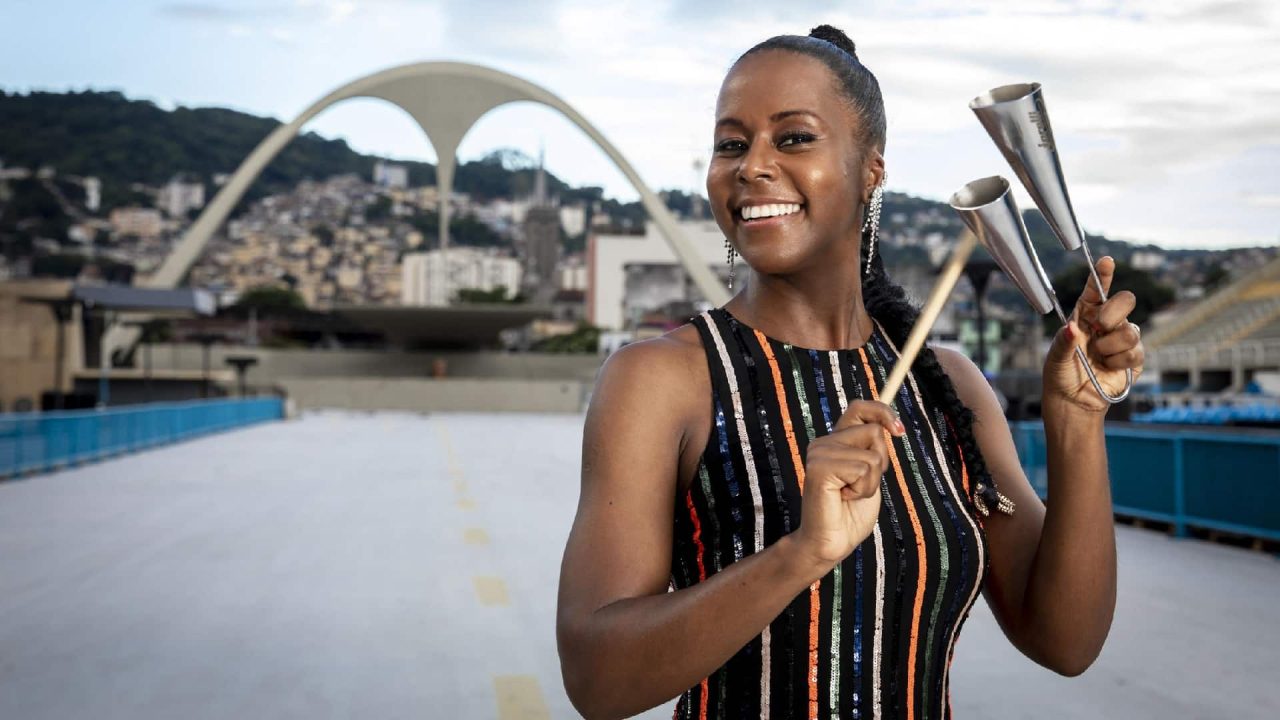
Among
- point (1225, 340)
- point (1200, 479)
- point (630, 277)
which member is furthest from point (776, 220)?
point (630, 277)

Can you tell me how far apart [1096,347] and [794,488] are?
0.47m

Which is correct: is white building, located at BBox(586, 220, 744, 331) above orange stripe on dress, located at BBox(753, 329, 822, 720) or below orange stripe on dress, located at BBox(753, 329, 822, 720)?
above

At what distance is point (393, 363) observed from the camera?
192ft

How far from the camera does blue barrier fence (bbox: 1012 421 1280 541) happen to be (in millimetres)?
9883

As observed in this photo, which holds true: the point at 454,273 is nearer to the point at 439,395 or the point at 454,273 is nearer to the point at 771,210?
the point at 439,395

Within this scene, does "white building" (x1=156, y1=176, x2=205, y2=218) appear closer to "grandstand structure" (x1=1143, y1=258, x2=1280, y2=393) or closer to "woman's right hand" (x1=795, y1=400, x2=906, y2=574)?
"grandstand structure" (x1=1143, y1=258, x2=1280, y2=393)

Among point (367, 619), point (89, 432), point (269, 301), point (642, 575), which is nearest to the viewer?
point (642, 575)

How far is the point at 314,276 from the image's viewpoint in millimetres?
166125

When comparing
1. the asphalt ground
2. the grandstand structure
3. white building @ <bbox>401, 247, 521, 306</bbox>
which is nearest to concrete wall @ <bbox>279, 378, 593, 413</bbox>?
the grandstand structure

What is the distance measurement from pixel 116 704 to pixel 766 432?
432 centimetres

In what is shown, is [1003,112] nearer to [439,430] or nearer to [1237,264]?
[439,430]

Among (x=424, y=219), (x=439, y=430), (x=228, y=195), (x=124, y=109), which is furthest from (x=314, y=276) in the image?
(x=439, y=430)

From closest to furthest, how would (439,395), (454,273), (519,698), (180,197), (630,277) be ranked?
(519,698) → (439,395) → (630,277) → (180,197) → (454,273)

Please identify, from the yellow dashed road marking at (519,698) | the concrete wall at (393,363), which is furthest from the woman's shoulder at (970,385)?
the concrete wall at (393,363)
